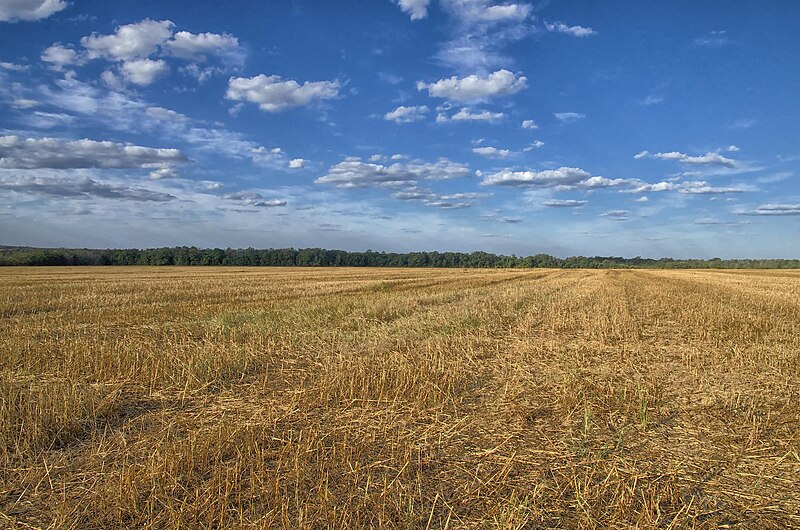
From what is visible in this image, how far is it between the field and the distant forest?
8947 cm

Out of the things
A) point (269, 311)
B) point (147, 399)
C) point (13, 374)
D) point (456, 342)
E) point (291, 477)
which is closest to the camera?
point (291, 477)

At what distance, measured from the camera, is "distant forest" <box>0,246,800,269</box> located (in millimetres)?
89312

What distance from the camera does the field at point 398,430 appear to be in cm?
334

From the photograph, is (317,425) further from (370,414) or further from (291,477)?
(291,477)

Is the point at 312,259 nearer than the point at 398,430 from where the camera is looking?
No

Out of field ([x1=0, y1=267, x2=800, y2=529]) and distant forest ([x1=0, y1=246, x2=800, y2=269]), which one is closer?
field ([x1=0, y1=267, x2=800, y2=529])

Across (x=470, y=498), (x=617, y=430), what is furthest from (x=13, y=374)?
(x=617, y=430)

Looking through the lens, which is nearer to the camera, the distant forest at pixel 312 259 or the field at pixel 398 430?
the field at pixel 398 430

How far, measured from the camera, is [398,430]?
15.8ft

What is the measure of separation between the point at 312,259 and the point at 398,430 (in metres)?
126

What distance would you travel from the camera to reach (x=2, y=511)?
335 centimetres

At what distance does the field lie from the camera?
334 cm

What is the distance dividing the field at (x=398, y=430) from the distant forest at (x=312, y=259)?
89466 millimetres

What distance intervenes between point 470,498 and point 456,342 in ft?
19.0
